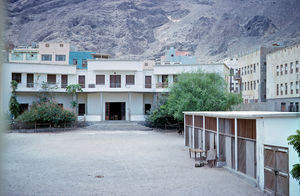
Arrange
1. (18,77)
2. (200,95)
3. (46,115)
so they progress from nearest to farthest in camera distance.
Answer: (200,95) → (46,115) → (18,77)

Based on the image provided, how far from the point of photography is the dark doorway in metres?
40.2

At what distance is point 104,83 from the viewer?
39469 millimetres

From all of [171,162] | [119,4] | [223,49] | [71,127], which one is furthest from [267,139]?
[119,4]

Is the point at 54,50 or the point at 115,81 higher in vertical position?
the point at 54,50

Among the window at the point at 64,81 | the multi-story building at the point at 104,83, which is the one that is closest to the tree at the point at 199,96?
the multi-story building at the point at 104,83

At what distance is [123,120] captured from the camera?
127ft

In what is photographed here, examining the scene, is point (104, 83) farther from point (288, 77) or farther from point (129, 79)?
point (288, 77)

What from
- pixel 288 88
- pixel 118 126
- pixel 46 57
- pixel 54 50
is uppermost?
pixel 54 50

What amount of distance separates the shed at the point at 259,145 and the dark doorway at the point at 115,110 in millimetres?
24640

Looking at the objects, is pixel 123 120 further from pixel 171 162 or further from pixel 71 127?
pixel 171 162

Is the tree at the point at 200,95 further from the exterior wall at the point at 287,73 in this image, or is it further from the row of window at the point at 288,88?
the row of window at the point at 288,88

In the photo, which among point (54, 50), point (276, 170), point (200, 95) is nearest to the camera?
point (276, 170)

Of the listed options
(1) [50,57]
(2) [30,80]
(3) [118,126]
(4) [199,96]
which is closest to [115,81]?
(3) [118,126]

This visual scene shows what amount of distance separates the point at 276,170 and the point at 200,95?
1789cm
